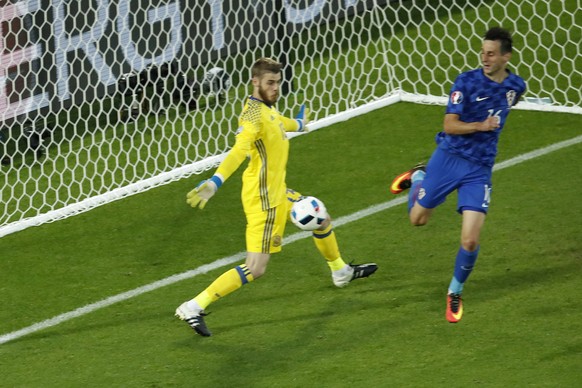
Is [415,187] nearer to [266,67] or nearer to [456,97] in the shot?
[456,97]

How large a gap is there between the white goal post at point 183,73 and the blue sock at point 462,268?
3.78 meters

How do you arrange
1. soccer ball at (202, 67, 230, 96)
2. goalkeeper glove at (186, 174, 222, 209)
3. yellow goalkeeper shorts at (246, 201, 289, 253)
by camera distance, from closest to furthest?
1. goalkeeper glove at (186, 174, 222, 209)
2. yellow goalkeeper shorts at (246, 201, 289, 253)
3. soccer ball at (202, 67, 230, 96)

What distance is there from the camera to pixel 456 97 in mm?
7742

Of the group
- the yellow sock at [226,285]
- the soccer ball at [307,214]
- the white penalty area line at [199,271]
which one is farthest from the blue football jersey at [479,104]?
the white penalty area line at [199,271]

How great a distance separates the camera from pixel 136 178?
36.0 ft

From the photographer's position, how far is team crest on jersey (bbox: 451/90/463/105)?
7.73 metres

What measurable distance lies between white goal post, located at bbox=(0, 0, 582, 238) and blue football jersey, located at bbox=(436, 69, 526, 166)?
3.75 meters

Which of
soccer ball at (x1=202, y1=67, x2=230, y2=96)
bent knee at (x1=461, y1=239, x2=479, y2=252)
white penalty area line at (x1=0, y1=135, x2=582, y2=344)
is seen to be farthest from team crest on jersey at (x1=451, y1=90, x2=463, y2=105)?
soccer ball at (x1=202, y1=67, x2=230, y2=96)

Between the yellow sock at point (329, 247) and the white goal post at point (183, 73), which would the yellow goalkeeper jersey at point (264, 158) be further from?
the white goal post at point (183, 73)

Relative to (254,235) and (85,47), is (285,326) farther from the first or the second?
(85,47)

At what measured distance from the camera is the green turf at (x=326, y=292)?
7457mm

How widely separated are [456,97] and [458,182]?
0.56 m

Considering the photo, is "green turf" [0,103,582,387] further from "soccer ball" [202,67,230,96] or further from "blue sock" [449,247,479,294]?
"soccer ball" [202,67,230,96]

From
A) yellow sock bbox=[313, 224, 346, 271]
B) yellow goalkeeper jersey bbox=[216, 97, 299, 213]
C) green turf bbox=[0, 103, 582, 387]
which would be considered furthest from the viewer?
yellow sock bbox=[313, 224, 346, 271]
